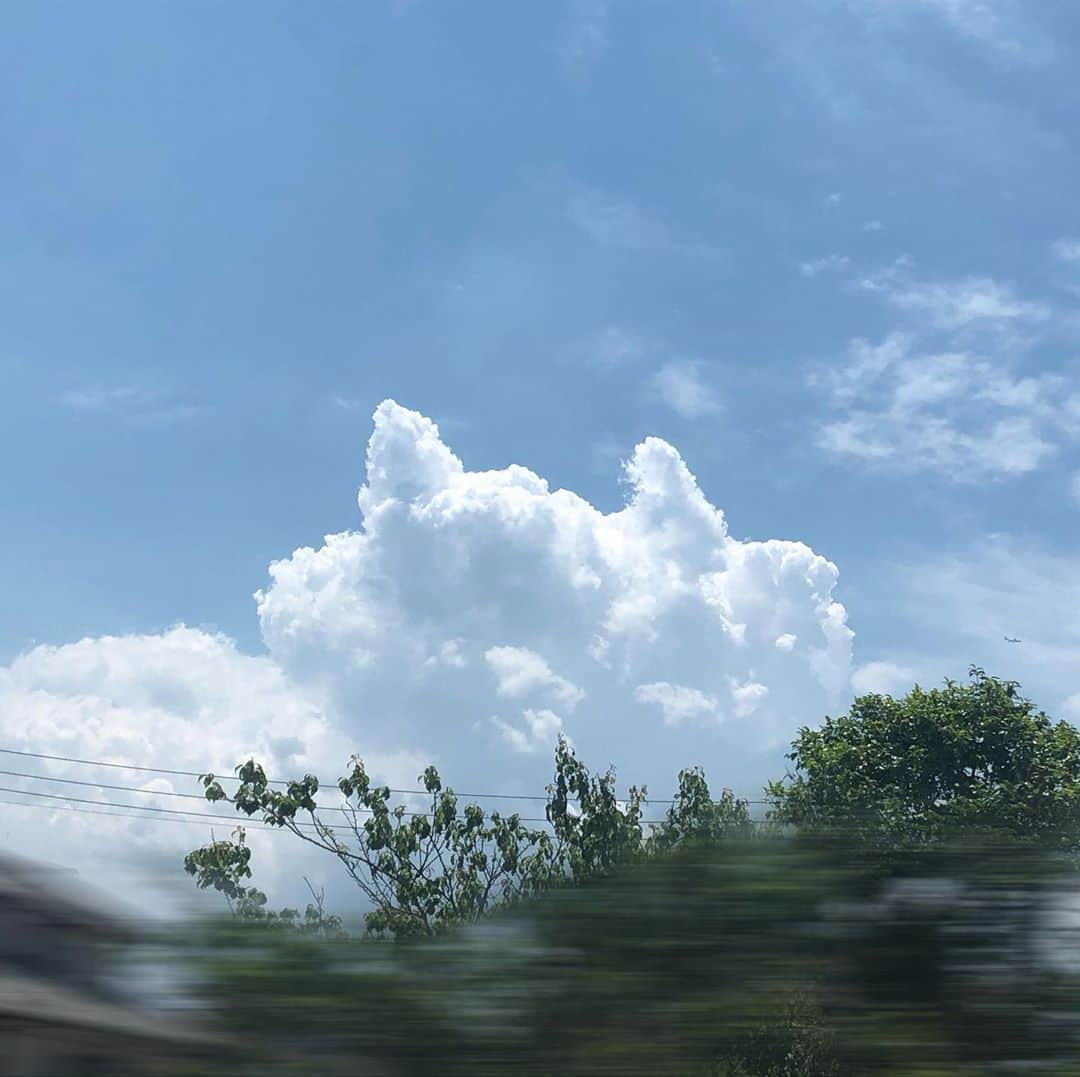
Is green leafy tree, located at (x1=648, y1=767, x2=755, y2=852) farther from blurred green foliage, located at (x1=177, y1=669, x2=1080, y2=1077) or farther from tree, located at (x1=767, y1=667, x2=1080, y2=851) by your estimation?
tree, located at (x1=767, y1=667, x2=1080, y2=851)

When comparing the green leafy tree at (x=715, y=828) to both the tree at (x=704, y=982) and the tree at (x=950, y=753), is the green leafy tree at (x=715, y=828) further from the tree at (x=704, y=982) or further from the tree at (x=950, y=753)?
the tree at (x=950, y=753)

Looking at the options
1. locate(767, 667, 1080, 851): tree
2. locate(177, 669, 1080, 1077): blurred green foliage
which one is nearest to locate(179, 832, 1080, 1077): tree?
locate(177, 669, 1080, 1077): blurred green foliage

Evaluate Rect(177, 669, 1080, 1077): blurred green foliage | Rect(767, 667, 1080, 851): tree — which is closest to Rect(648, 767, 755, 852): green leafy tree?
Rect(177, 669, 1080, 1077): blurred green foliage

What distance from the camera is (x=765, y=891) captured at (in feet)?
11.7

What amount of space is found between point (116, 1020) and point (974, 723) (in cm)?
3404

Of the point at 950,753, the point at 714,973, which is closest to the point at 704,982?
the point at 714,973

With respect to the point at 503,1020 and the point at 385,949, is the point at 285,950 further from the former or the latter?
the point at 503,1020

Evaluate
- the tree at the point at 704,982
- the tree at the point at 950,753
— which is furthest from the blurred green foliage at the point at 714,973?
the tree at the point at 950,753

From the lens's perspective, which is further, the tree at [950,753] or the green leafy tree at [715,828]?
the tree at [950,753]

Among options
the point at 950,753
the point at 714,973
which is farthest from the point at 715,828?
the point at 950,753

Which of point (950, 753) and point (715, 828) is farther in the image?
point (950, 753)

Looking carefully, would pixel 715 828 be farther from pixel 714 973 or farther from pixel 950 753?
pixel 950 753

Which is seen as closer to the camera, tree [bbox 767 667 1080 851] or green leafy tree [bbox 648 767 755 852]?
green leafy tree [bbox 648 767 755 852]

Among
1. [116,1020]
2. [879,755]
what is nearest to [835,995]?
[116,1020]
